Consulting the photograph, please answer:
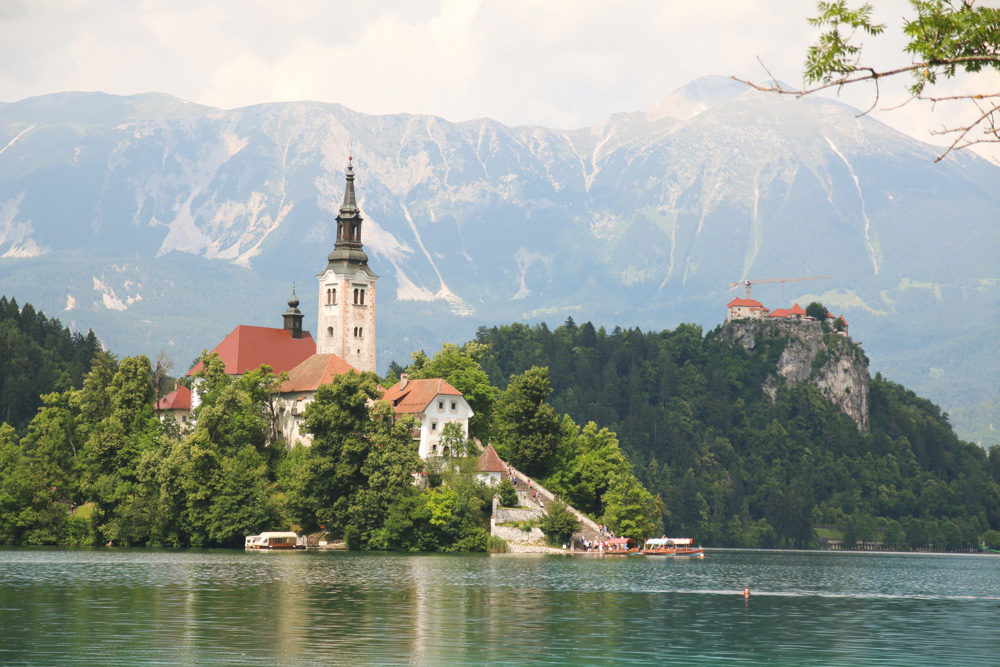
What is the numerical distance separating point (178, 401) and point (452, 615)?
77.7m

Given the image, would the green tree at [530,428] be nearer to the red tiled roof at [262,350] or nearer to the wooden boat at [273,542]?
the wooden boat at [273,542]

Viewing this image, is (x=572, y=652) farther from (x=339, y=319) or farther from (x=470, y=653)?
(x=339, y=319)

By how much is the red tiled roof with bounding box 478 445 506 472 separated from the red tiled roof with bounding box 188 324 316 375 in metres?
29.1

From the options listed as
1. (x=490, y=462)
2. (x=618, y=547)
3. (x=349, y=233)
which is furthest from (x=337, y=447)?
(x=349, y=233)

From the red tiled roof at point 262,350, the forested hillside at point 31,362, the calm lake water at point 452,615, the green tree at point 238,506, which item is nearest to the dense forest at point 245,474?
the green tree at point 238,506

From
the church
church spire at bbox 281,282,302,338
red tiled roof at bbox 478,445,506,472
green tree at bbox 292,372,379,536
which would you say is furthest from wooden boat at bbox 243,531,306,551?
church spire at bbox 281,282,302,338

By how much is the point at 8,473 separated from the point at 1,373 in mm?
52880

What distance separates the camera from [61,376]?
155250 mm

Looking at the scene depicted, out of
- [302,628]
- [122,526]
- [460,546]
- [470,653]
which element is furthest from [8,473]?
→ [470,653]

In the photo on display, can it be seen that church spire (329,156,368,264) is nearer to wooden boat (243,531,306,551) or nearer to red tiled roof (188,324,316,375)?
red tiled roof (188,324,316,375)

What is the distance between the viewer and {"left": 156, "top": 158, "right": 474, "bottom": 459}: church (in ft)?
369

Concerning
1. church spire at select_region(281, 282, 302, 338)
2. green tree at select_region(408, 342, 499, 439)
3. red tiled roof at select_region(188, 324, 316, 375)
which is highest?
church spire at select_region(281, 282, 302, 338)

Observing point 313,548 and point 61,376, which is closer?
point 313,548

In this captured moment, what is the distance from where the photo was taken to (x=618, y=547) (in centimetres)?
10725
